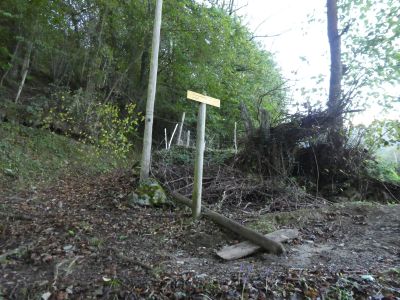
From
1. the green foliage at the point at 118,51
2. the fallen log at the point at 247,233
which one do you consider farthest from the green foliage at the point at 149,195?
the green foliage at the point at 118,51

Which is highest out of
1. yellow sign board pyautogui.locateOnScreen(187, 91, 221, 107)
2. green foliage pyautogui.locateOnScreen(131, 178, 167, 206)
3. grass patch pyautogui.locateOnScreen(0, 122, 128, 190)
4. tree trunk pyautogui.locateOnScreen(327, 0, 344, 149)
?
tree trunk pyautogui.locateOnScreen(327, 0, 344, 149)

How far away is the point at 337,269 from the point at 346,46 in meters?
9.40

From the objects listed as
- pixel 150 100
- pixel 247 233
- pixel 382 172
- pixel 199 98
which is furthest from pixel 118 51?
pixel 247 233

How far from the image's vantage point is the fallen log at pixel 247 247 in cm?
421

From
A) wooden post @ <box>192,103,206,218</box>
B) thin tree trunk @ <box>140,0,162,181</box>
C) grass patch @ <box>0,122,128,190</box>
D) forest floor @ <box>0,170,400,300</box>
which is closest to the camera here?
forest floor @ <box>0,170,400,300</box>

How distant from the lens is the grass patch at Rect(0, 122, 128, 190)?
7864 millimetres

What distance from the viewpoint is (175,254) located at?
4.35 meters

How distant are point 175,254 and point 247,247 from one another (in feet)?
3.23

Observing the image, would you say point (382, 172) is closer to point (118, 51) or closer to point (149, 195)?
point (149, 195)

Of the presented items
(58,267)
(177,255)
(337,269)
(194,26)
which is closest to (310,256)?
(337,269)

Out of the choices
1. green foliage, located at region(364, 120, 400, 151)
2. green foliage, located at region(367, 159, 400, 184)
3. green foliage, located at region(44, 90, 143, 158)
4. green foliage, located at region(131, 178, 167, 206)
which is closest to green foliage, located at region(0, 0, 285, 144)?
green foliage, located at region(44, 90, 143, 158)

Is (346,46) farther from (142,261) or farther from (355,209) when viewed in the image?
(142,261)

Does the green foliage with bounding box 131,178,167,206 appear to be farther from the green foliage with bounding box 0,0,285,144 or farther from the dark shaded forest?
the green foliage with bounding box 0,0,285,144

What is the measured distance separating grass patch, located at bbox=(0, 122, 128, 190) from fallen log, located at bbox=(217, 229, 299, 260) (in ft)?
17.2
